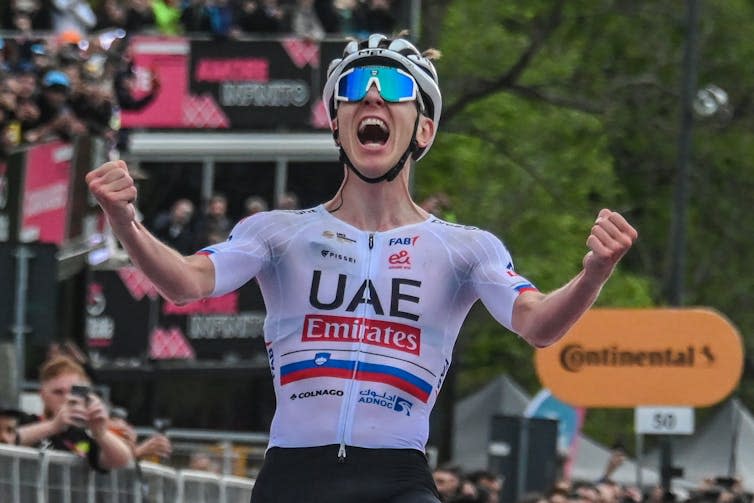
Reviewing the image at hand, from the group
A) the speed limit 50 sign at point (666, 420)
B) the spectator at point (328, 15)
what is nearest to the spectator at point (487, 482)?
the speed limit 50 sign at point (666, 420)

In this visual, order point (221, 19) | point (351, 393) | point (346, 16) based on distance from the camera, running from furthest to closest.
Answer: point (221, 19)
point (346, 16)
point (351, 393)

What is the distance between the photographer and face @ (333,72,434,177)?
6680mm

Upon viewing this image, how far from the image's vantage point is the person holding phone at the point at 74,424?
935cm

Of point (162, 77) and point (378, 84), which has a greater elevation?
point (162, 77)

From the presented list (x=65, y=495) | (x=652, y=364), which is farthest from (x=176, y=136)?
(x=65, y=495)

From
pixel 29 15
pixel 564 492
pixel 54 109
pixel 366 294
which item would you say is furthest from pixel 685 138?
pixel 366 294

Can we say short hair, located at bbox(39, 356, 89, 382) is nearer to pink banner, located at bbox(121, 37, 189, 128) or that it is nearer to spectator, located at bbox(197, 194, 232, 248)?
spectator, located at bbox(197, 194, 232, 248)

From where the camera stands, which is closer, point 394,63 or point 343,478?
point 343,478

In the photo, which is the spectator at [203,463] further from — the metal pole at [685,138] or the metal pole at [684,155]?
the metal pole at [685,138]

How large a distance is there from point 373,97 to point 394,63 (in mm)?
175

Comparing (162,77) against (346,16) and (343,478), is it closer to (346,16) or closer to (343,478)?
(346,16)

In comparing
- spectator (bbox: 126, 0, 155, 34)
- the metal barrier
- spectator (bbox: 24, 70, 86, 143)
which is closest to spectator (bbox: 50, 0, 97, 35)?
spectator (bbox: 126, 0, 155, 34)

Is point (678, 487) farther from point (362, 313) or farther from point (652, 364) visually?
point (362, 313)

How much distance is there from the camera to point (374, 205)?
6746 millimetres
